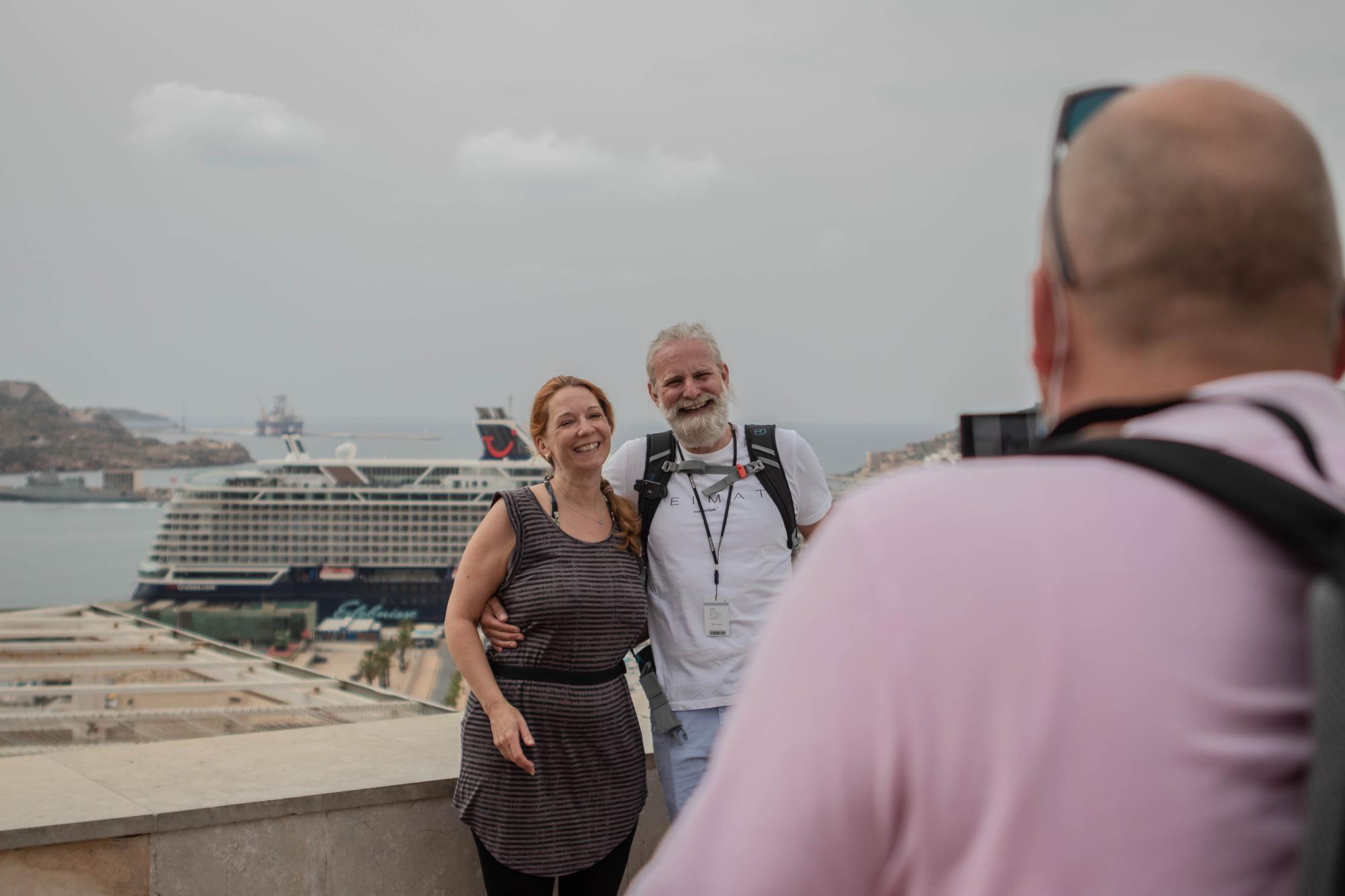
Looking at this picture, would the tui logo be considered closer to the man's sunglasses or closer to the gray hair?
the gray hair

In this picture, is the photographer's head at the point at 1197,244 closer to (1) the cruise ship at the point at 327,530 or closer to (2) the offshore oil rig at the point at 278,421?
(1) the cruise ship at the point at 327,530

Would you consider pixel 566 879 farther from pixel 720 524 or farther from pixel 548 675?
pixel 720 524

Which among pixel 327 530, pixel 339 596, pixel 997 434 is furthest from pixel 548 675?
pixel 339 596

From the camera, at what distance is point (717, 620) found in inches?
90.8

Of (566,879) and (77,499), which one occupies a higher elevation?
(566,879)

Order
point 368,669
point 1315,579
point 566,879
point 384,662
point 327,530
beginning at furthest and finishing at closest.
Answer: point 327,530 → point 384,662 → point 368,669 → point 566,879 → point 1315,579

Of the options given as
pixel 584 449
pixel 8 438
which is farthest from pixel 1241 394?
pixel 8 438

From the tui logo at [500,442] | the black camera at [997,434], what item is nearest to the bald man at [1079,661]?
the black camera at [997,434]

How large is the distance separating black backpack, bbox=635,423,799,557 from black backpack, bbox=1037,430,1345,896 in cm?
191

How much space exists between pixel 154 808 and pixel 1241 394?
2240 mm

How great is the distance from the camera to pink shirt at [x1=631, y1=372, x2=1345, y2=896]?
50 centimetres

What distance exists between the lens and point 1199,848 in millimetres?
504

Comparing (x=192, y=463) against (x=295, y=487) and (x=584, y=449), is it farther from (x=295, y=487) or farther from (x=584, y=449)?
(x=584, y=449)

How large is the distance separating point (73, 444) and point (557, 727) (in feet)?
246
